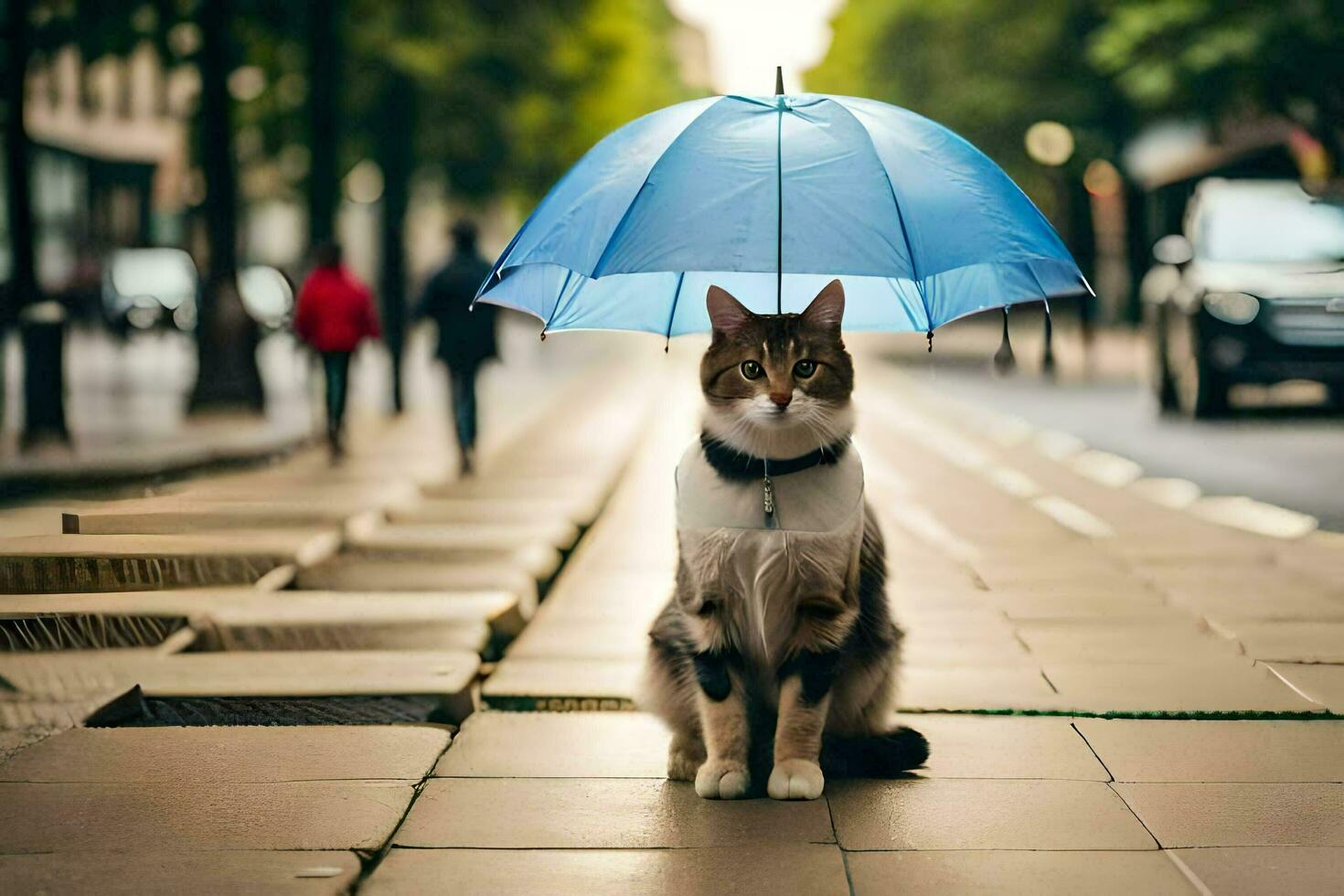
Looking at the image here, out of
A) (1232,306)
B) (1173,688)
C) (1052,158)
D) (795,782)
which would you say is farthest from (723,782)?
(1052,158)

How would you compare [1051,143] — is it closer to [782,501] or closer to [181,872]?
[782,501]

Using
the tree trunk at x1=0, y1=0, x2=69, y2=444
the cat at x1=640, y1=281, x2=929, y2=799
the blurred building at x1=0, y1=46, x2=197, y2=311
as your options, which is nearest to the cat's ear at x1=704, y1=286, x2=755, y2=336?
the cat at x1=640, y1=281, x2=929, y2=799

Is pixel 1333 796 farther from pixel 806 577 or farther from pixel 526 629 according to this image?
pixel 526 629

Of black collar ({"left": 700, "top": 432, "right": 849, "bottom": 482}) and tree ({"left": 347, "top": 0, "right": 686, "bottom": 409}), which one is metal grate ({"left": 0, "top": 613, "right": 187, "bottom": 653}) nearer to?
black collar ({"left": 700, "top": 432, "right": 849, "bottom": 482})

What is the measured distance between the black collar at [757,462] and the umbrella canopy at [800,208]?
459 mm

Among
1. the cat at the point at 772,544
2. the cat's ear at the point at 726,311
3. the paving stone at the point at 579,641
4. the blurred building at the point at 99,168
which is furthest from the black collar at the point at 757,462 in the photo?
the blurred building at the point at 99,168

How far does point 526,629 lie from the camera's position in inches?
279

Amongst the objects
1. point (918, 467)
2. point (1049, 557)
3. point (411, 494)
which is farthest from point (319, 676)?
point (918, 467)

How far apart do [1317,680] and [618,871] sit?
3.16 m

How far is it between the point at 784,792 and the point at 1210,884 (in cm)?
117

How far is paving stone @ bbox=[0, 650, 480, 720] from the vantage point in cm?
569

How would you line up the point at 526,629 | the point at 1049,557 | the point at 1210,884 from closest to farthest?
1. the point at 1210,884
2. the point at 526,629
3. the point at 1049,557

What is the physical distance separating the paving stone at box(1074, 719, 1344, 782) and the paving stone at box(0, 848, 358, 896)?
2.29 meters

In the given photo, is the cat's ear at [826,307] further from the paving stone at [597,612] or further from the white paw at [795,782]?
the paving stone at [597,612]
